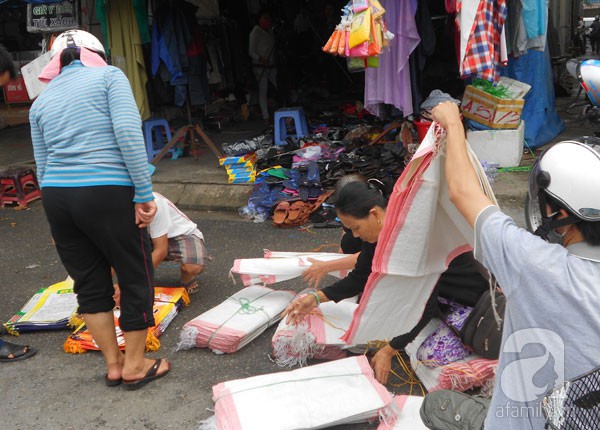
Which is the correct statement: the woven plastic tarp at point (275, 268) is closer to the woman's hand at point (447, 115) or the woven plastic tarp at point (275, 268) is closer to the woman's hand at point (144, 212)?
the woman's hand at point (144, 212)

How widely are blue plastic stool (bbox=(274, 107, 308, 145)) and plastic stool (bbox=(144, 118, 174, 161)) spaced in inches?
55.8

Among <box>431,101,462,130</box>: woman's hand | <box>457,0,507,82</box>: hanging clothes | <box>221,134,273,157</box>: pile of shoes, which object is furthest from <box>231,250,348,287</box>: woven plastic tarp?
<box>221,134,273,157</box>: pile of shoes

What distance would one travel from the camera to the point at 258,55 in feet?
30.7

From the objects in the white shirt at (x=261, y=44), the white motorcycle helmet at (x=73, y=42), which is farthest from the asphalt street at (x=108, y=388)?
the white shirt at (x=261, y=44)

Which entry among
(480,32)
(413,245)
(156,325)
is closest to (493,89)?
(480,32)

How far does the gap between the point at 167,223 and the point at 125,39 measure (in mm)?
4072

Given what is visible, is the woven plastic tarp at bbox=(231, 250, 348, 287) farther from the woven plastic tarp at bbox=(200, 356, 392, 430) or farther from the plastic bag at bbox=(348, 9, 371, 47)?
the plastic bag at bbox=(348, 9, 371, 47)

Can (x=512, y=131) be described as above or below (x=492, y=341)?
above

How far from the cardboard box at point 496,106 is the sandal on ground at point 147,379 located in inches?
166

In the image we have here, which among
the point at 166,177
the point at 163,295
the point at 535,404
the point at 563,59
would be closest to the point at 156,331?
the point at 163,295

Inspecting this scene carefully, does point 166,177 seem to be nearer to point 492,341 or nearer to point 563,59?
point 492,341

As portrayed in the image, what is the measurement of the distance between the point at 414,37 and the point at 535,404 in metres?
4.72
